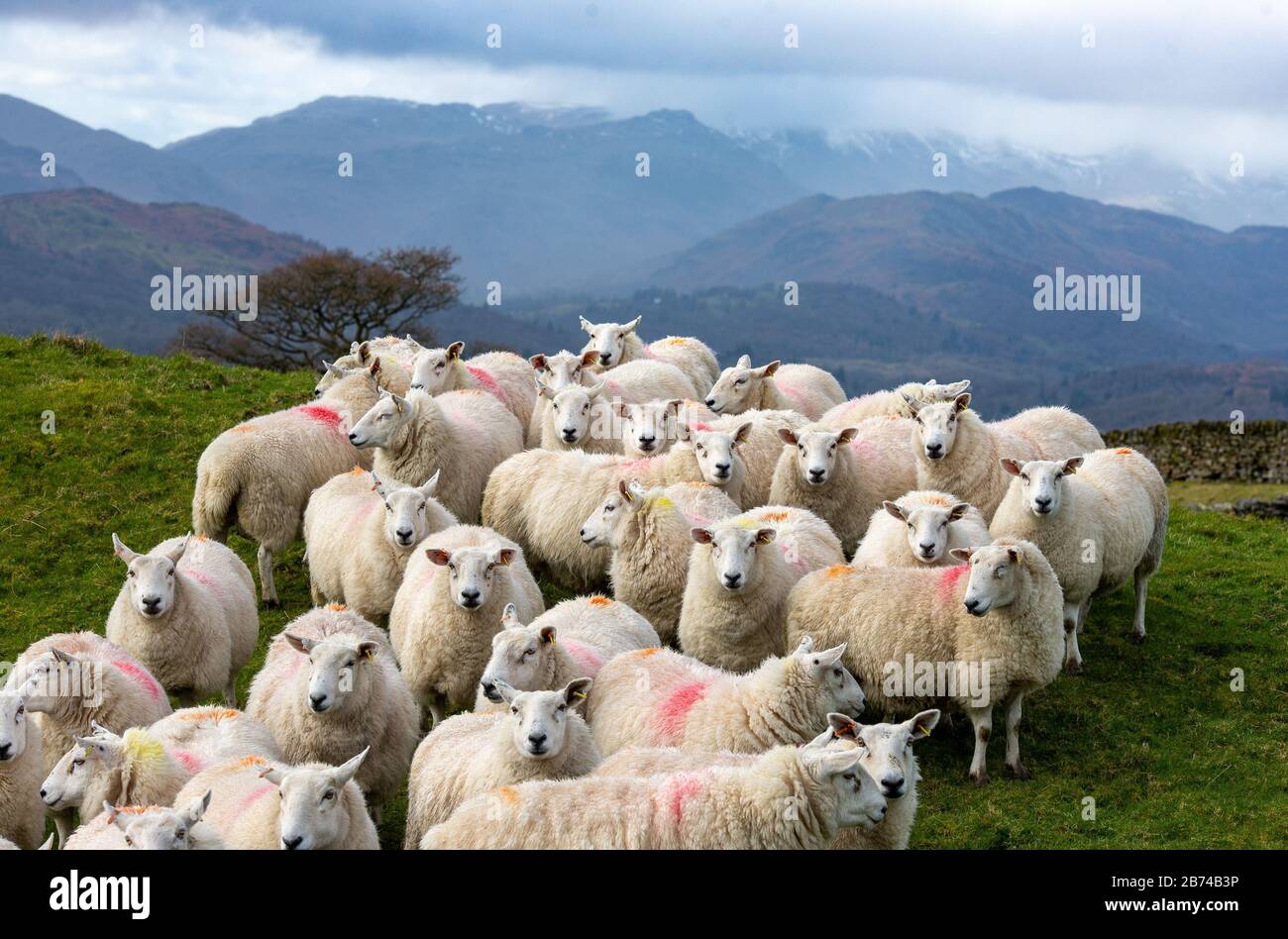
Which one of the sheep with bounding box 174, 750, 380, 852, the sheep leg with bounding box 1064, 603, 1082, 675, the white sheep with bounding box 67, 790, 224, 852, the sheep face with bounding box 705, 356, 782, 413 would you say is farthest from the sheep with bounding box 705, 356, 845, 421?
the white sheep with bounding box 67, 790, 224, 852

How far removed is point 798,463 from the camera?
11.7 m

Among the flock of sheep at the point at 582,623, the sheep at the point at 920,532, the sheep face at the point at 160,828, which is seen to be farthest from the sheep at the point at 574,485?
the sheep face at the point at 160,828

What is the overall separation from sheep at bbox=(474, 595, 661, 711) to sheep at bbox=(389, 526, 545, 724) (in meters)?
0.21

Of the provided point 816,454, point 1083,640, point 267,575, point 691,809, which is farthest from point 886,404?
point 691,809

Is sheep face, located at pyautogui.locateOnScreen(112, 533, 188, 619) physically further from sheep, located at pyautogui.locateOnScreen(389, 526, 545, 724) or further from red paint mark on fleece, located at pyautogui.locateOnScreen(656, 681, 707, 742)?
red paint mark on fleece, located at pyautogui.locateOnScreen(656, 681, 707, 742)

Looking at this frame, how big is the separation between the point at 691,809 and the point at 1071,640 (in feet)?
20.0

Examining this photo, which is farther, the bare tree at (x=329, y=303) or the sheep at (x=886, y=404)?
the bare tree at (x=329, y=303)

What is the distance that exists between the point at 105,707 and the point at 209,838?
8.08 ft

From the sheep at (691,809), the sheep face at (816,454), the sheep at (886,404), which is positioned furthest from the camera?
the sheep at (886,404)

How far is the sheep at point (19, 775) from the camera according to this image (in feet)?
25.5

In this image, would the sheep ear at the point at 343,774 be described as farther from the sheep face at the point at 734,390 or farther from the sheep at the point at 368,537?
the sheep face at the point at 734,390

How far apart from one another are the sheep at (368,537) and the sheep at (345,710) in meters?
1.89

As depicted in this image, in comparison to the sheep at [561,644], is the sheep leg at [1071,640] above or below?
below
